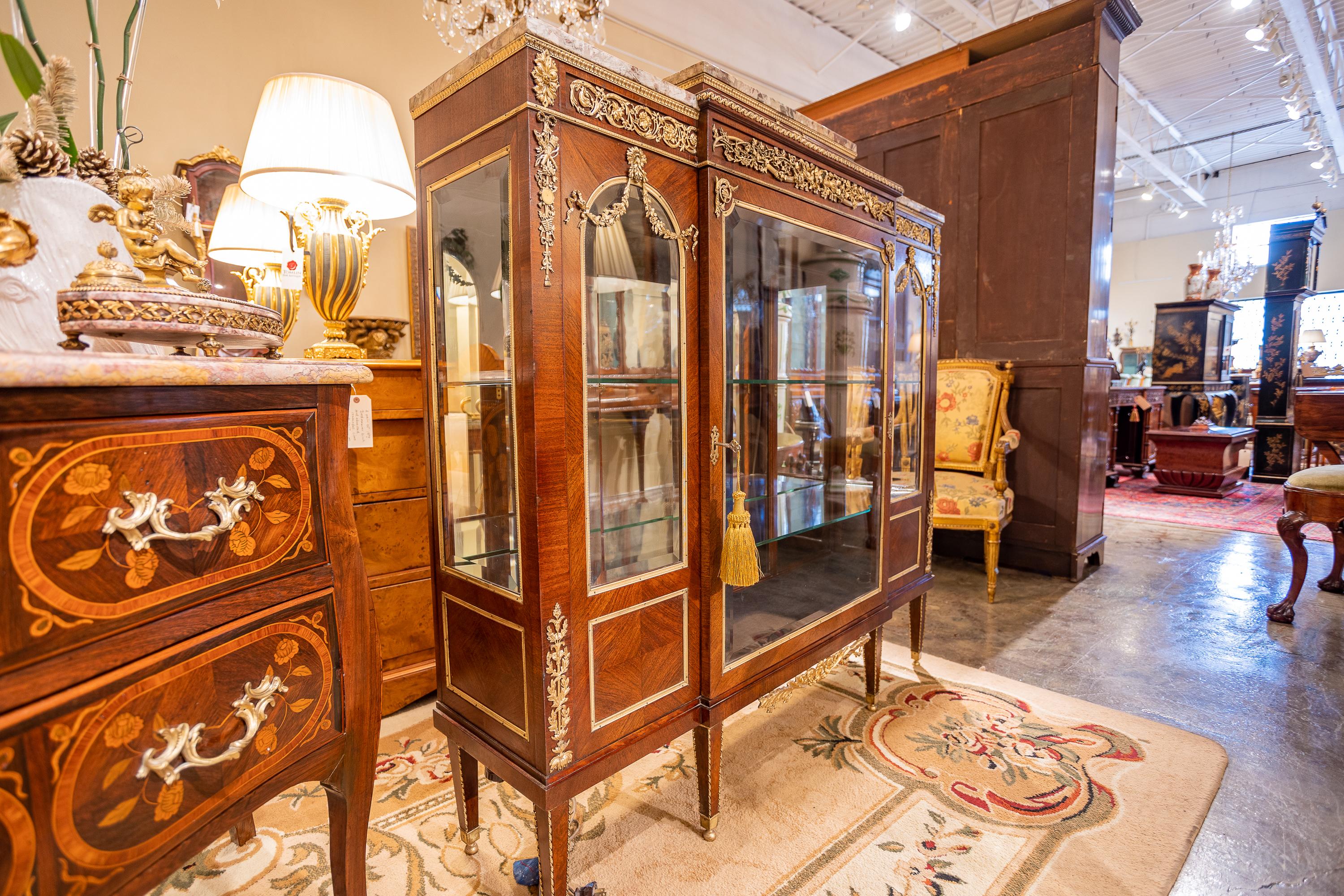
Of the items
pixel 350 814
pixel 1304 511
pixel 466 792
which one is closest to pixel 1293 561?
pixel 1304 511

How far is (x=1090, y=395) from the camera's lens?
3.30 metres

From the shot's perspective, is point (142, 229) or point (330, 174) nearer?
point (142, 229)

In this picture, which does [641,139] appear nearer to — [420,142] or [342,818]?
[420,142]

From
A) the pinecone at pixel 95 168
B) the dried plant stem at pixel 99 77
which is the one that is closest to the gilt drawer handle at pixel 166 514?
the pinecone at pixel 95 168

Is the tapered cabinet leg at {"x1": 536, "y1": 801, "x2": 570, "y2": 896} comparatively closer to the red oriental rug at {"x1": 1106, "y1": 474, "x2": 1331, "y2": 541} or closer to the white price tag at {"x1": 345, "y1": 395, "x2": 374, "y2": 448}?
the white price tag at {"x1": 345, "y1": 395, "x2": 374, "y2": 448}

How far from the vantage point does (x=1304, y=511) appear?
2707 millimetres

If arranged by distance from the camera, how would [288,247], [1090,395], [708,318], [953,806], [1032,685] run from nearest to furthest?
[708,318], [953,806], [288,247], [1032,685], [1090,395]

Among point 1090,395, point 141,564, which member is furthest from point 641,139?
point 1090,395

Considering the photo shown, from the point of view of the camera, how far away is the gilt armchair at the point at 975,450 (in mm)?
3023

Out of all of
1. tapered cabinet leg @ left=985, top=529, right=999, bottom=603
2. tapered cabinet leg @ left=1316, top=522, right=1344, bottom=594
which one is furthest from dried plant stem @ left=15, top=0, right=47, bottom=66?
tapered cabinet leg @ left=1316, top=522, right=1344, bottom=594

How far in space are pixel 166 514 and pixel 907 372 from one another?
1.92m

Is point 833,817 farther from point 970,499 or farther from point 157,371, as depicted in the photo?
point 970,499

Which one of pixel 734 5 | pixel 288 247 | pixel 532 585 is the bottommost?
pixel 532 585

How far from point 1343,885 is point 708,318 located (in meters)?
1.86
